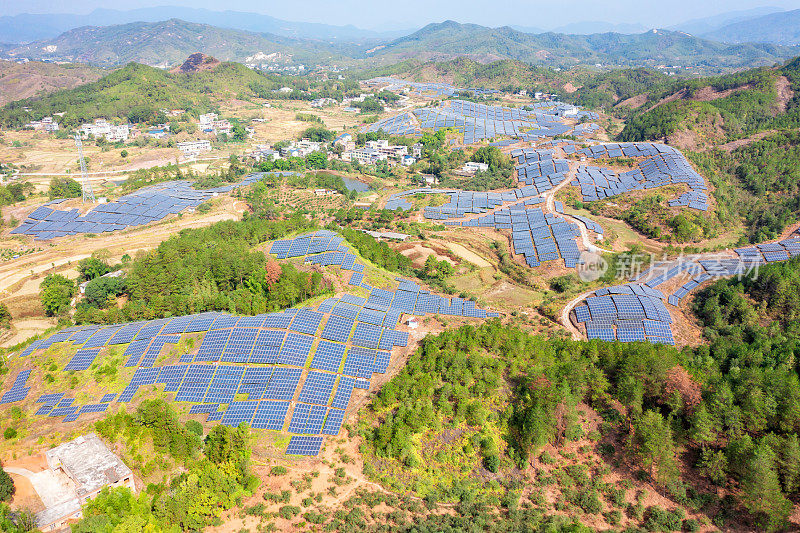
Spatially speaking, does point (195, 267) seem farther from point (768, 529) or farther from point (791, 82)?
point (791, 82)

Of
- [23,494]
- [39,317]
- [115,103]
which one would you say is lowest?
[39,317]

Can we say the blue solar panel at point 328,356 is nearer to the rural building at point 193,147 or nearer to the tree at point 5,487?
the tree at point 5,487

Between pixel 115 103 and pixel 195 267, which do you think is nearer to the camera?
pixel 195 267

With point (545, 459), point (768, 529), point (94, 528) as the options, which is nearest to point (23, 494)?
point (94, 528)

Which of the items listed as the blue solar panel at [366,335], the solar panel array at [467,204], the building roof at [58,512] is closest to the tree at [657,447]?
the blue solar panel at [366,335]

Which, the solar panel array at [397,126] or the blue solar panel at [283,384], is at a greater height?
the solar panel array at [397,126]

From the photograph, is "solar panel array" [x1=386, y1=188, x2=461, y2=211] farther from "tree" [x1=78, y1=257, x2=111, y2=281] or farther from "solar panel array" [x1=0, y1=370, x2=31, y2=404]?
"solar panel array" [x1=0, y1=370, x2=31, y2=404]
